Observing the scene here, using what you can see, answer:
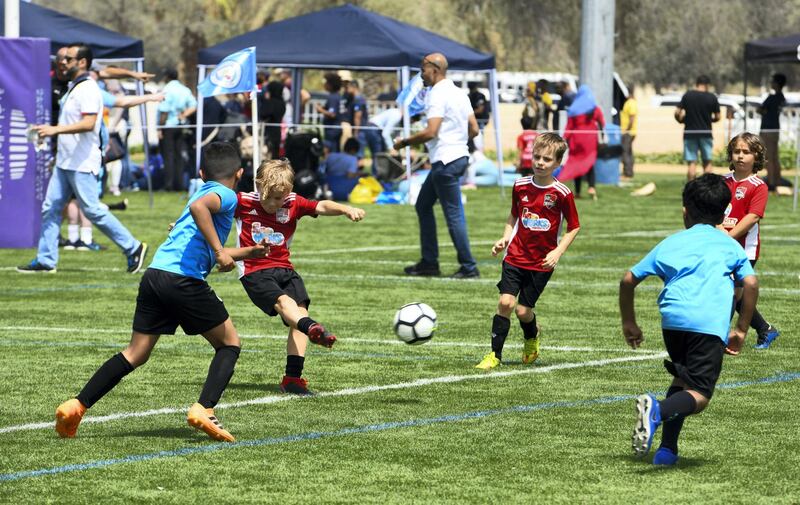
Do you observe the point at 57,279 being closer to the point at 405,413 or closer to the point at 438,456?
the point at 405,413

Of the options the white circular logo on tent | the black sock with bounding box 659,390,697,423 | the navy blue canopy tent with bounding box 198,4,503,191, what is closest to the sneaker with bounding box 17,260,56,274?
the white circular logo on tent

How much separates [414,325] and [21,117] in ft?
29.9

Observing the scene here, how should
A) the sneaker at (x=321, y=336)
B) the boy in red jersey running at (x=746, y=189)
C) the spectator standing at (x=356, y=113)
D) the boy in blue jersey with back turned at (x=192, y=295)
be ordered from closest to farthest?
1. the boy in blue jersey with back turned at (x=192, y=295)
2. the sneaker at (x=321, y=336)
3. the boy in red jersey running at (x=746, y=189)
4. the spectator standing at (x=356, y=113)

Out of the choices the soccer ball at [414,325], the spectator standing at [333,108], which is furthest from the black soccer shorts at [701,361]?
the spectator standing at [333,108]

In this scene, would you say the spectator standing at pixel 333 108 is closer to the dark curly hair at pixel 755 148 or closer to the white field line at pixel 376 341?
the white field line at pixel 376 341

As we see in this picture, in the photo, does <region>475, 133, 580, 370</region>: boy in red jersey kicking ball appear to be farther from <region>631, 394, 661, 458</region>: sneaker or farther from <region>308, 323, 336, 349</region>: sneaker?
<region>631, 394, 661, 458</region>: sneaker

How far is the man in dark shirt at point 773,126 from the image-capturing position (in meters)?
28.9

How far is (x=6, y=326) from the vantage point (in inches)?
470

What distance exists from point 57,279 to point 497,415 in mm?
7941

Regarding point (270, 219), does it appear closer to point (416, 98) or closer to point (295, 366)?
point (295, 366)

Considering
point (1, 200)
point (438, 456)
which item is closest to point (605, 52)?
point (1, 200)

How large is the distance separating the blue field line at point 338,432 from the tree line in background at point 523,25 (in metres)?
40.4

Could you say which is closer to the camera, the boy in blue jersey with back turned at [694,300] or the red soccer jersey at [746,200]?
the boy in blue jersey with back turned at [694,300]

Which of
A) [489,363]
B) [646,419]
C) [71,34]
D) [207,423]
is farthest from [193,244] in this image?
[71,34]
